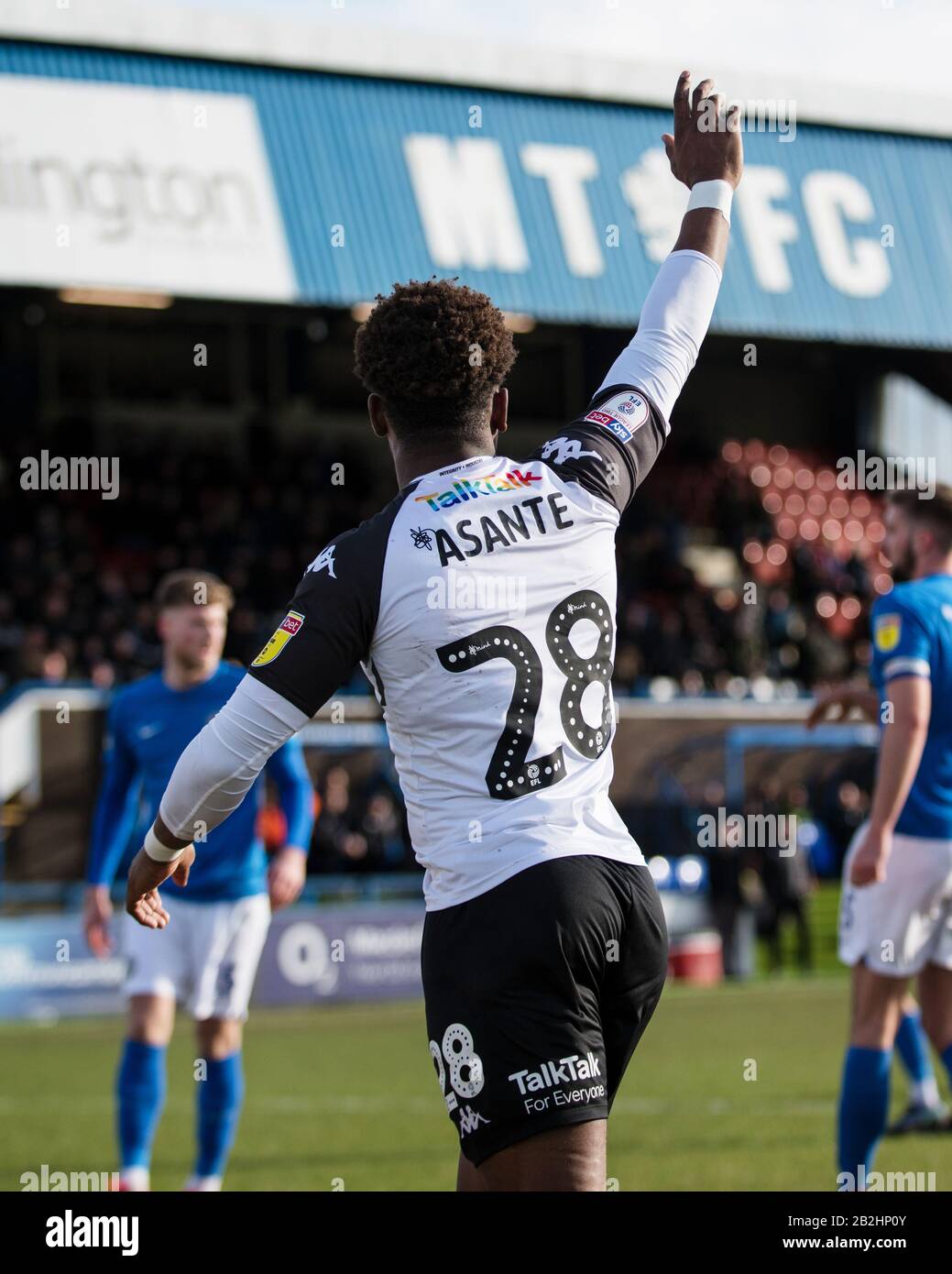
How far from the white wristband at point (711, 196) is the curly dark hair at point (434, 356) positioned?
0.64 metres

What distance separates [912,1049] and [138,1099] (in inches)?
149

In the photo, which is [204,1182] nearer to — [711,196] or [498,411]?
[498,411]

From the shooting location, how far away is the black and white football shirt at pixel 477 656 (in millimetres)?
3395

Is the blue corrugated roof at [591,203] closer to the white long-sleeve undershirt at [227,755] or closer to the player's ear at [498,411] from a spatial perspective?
the player's ear at [498,411]

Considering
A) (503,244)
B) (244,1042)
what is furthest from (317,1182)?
(503,244)

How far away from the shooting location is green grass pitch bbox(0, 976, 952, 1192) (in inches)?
299

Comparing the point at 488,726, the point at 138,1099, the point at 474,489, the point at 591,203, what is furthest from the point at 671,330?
the point at 591,203

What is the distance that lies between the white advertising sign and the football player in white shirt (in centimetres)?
1673

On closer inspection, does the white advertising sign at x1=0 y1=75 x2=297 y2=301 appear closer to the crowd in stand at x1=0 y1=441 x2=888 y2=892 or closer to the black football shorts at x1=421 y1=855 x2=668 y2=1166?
the crowd in stand at x1=0 y1=441 x2=888 y2=892

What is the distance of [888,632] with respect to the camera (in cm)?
614

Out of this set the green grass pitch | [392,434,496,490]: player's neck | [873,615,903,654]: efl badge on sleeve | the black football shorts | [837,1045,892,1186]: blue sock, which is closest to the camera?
the black football shorts

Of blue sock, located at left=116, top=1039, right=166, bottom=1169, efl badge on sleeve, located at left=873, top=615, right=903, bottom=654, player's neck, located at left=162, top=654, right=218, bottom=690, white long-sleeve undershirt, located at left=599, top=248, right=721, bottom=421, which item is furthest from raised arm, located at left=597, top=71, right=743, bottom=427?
blue sock, located at left=116, top=1039, right=166, bottom=1169
